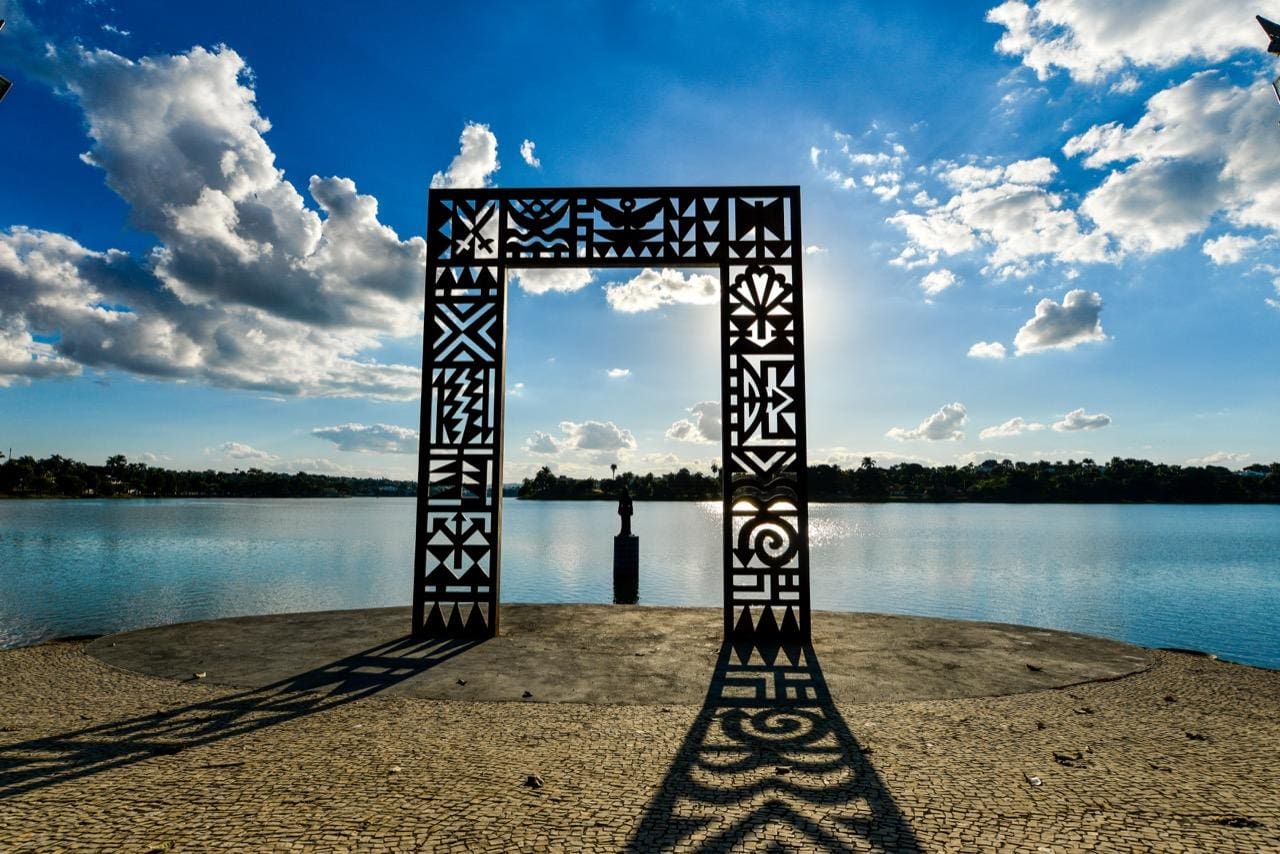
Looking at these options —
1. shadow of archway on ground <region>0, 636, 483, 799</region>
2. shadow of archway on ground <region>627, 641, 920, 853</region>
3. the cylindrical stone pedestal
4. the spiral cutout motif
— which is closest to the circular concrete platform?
shadow of archway on ground <region>0, 636, 483, 799</region>

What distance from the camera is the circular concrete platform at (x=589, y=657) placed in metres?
6.02

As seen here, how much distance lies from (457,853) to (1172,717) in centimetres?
556

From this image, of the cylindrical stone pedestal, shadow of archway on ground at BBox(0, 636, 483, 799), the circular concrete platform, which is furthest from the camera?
the cylindrical stone pedestal

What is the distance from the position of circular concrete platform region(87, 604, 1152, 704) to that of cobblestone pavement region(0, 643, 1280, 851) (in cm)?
35

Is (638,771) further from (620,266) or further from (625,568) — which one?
(625,568)

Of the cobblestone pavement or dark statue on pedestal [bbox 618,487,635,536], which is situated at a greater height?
dark statue on pedestal [bbox 618,487,635,536]

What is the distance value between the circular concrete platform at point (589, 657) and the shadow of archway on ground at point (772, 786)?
2.02ft

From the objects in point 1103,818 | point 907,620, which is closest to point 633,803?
point 1103,818

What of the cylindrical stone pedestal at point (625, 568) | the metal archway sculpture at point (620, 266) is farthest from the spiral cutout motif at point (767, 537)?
the cylindrical stone pedestal at point (625, 568)

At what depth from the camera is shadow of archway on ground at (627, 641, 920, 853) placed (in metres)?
3.27

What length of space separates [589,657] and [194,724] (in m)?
3.59

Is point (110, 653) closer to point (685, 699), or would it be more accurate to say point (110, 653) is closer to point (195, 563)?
point (685, 699)

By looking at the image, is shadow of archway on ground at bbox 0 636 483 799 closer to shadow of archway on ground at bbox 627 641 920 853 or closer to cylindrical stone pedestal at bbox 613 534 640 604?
shadow of archway on ground at bbox 627 641 920 853

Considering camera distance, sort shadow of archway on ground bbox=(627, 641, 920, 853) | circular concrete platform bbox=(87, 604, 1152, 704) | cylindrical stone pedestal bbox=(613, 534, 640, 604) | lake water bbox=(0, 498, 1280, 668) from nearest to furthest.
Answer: shadow of archway on ground bbox=(627, 641, 920, 853) < circular concrete platform bbox=(87, 604, 1152, 704) < lake water bbox=(0, 498, 1280, 668) < cylindrical stone pedestal bbox=(613, 534, 640, 604)
